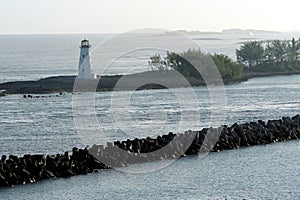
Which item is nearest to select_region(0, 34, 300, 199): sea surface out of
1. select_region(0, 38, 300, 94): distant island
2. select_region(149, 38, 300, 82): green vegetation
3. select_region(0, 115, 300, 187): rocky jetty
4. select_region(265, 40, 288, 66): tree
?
select_region(0, 115, 300, 187): rocky jetty

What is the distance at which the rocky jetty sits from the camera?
98.6ft

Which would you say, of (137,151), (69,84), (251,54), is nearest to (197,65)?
(69,84)

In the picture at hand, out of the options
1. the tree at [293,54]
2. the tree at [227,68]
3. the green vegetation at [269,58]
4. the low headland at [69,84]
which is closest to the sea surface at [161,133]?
the low headland at [69,84]

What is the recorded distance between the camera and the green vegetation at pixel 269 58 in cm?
9938

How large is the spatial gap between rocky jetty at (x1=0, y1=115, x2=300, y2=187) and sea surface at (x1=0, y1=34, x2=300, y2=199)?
69 cm

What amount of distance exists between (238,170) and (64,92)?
137 ft

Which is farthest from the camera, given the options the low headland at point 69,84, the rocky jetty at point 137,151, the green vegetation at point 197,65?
the green vegetation at point 197,65

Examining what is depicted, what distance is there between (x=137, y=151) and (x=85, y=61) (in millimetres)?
37765

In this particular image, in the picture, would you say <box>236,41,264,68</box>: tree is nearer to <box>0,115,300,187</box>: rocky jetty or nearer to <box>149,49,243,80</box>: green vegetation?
<box>149,49,243,80</box>: green vegetation

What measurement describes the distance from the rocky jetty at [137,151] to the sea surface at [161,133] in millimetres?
690

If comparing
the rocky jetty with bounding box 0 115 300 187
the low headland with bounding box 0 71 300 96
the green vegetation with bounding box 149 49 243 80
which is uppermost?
the green vegetation with bounding box 149 49 243 80

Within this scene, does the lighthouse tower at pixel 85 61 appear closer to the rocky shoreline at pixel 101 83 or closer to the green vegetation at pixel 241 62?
the rocky shoreline at pixel 101 83

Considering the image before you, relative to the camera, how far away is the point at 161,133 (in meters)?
43.3

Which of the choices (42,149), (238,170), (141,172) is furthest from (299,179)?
(42,149)
